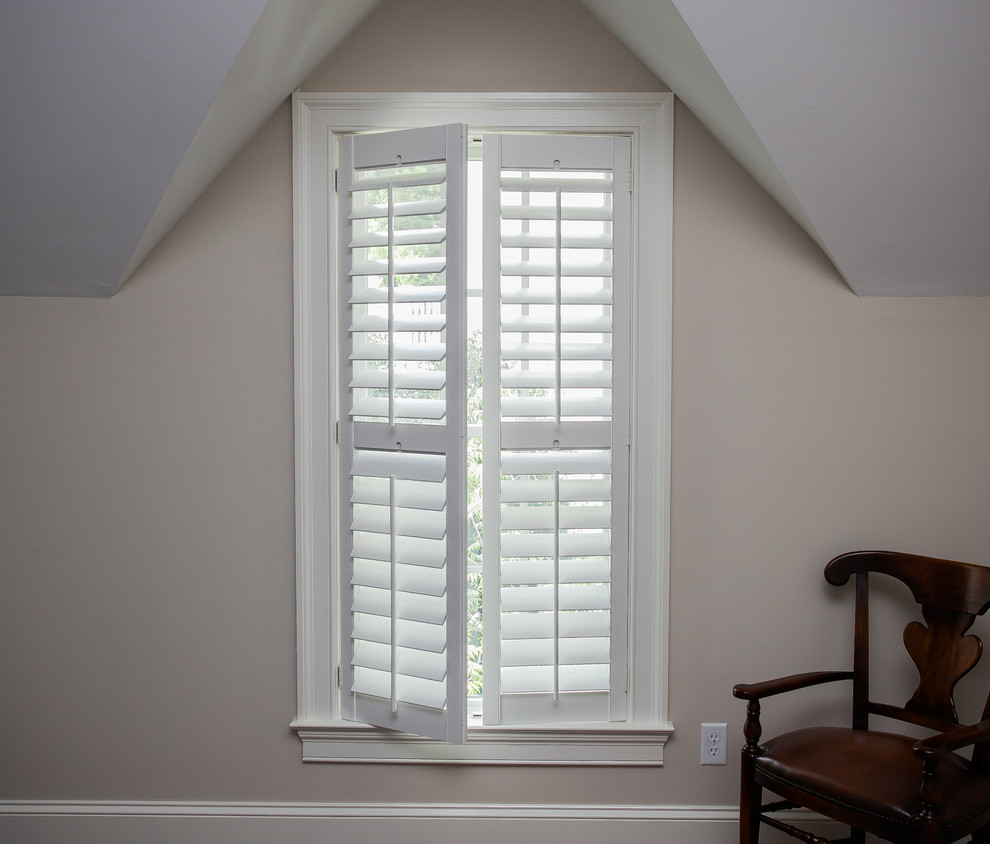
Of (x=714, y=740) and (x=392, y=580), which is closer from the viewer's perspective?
(x=392, y=580)

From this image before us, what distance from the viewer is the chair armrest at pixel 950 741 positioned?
1363 mm

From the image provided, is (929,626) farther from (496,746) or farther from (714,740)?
(496,746)

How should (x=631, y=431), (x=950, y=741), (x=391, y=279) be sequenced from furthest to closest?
(x=631, y=431) → (x=391, y=279) → (x=950, y=741)

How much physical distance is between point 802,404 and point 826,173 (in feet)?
1.91

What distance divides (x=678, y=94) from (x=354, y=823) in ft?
6.85

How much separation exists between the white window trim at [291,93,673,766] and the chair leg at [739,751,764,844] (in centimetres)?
25

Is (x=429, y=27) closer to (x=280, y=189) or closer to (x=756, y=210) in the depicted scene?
(x=280, y=189)

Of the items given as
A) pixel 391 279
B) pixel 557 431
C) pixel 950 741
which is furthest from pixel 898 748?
pixel 391 279

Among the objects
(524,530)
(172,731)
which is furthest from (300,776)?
(524,530)

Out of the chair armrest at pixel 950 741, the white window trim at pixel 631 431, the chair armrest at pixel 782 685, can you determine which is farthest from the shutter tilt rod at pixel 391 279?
the chair armrest at pixel 950 741

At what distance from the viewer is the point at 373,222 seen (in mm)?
1826

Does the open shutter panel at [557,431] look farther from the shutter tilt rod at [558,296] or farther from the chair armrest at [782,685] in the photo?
the chair armrest at [782,685]

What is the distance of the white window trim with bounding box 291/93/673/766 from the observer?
1819 millimetres

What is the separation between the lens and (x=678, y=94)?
5.84 ft
